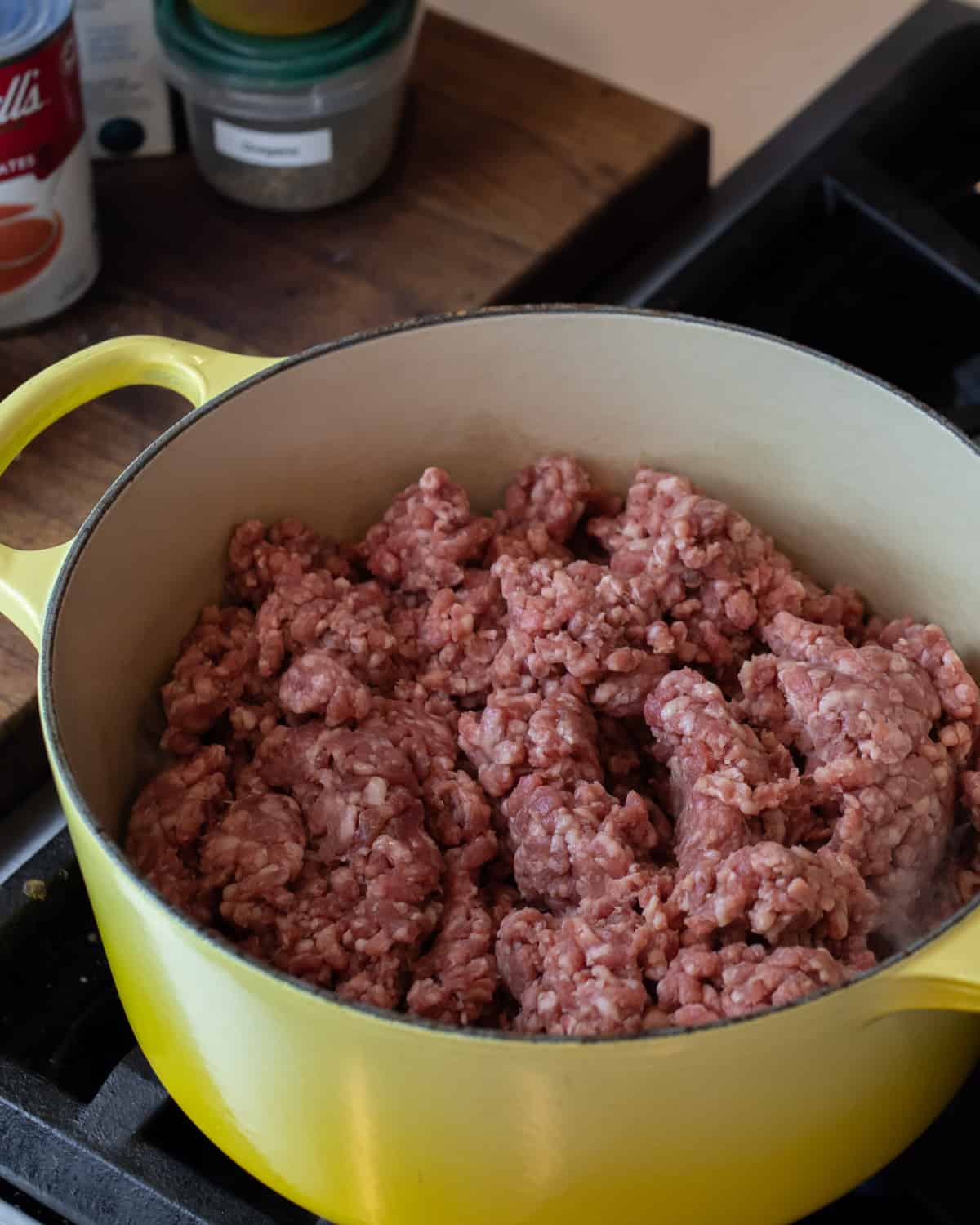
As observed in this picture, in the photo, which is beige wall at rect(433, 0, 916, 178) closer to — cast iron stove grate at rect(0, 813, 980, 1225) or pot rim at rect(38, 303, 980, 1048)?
pot rim at rect(38, 303, 980, 1048)

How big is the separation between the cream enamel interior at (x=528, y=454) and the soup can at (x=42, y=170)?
1.21 ft

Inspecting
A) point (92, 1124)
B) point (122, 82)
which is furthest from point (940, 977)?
point (122, 82)

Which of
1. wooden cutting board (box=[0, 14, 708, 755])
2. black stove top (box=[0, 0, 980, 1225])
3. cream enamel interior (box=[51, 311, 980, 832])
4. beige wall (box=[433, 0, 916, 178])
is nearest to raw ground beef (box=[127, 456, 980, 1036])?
cream enamel interior (box=[51, 311, 980, 832])

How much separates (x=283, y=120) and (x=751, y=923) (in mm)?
845

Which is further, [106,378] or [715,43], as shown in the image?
[715,43]

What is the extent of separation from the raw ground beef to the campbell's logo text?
0.40 m

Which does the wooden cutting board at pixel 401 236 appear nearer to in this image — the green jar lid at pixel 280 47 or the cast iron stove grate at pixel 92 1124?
the green jar lid at pixel 280 47

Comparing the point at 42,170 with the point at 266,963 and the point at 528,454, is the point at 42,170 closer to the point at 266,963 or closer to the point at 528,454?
the point at 528,454

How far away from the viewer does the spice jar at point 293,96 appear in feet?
4.14

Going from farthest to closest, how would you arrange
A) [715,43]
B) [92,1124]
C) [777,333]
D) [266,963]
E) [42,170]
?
[715,43] < [777,333] < [42,170] < [92,1124] < [266,963]

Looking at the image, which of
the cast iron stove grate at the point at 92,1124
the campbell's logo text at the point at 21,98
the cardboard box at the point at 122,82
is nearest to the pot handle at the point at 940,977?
the cast iron stove grate at the point at 92,1124

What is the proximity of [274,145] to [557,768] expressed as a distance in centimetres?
71

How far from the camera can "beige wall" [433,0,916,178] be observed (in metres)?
1.72

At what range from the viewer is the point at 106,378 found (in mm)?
942
